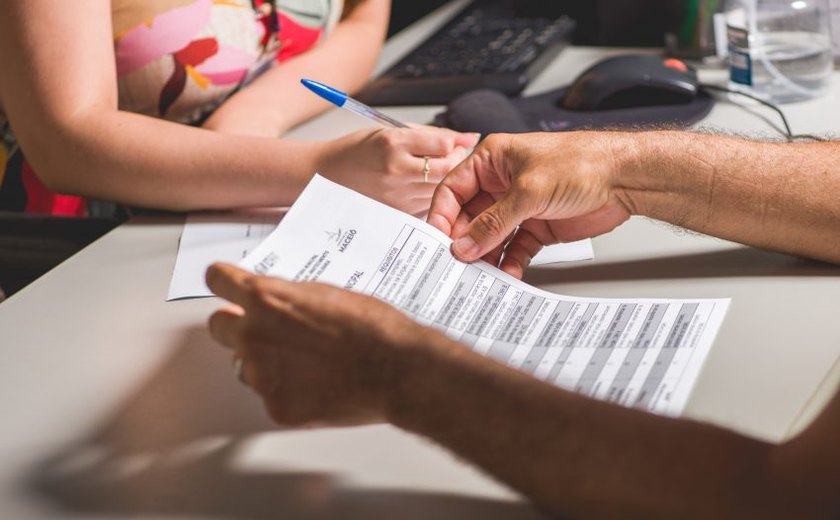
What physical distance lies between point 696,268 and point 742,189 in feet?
0.28

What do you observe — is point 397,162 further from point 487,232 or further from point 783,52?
point 783,52

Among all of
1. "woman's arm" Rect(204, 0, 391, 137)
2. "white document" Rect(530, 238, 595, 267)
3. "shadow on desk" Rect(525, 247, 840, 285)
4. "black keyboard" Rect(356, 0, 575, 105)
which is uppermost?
"shadow on desk" Rect(525, 247, 840, 285)

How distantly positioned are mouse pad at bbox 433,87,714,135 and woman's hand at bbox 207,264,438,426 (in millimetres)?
585

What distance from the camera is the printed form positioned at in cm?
65

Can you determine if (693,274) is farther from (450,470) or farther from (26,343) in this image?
(26,343)

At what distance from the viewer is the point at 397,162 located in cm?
93

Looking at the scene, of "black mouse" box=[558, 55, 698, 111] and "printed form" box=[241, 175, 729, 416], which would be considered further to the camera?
"black mouse" box=[558, 55, 698, 111]

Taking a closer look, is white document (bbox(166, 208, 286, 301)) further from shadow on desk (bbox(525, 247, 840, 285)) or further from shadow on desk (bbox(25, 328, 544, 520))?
shadow on desk (bbox(525, 247, 840, 285))

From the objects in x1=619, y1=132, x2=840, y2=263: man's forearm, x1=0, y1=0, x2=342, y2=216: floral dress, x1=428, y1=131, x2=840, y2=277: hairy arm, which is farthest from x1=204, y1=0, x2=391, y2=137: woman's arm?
x1=619, y1=132, x2=840, y2=263: man's forearm

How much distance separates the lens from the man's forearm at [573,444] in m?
0.50

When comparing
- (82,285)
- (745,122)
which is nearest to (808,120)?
(745,122)

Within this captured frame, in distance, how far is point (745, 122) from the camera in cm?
117

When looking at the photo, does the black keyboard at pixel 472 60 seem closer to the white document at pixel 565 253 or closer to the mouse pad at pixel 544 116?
the mouse pad at pixel 544 116

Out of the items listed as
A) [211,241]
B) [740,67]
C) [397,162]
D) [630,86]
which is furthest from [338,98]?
[740,67]
